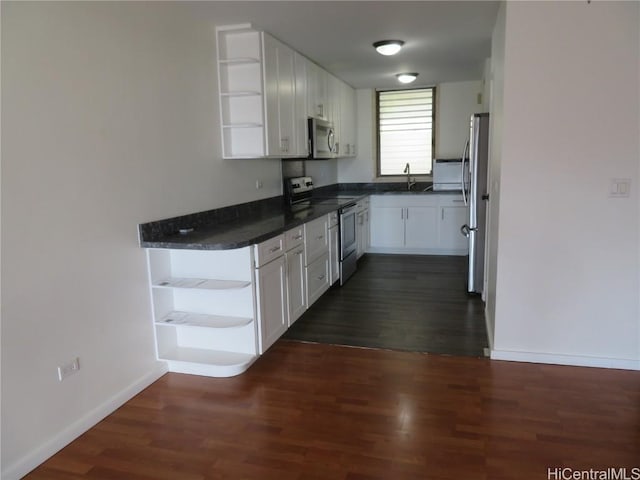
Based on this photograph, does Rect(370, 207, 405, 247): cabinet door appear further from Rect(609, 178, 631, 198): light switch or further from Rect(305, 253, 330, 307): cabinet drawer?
Rect(609, 178, 631, 198): light switch

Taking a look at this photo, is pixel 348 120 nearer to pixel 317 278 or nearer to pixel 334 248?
pixel 334 248

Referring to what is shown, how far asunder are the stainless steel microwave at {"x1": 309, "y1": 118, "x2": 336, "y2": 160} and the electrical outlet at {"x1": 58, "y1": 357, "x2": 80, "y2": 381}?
309 cm

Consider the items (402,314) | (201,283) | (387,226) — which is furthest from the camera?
(387,226)

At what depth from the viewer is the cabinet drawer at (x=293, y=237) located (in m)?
3.45

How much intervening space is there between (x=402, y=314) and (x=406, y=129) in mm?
3583

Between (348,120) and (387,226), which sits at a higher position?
(348,120)

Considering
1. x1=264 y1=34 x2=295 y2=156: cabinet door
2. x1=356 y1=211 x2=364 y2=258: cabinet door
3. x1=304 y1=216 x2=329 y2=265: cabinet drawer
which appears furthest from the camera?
x1=356 y1=211 x2=364 y2=258: cabinet door

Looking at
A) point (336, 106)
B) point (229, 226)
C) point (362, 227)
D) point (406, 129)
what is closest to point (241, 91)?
point (229, 226)

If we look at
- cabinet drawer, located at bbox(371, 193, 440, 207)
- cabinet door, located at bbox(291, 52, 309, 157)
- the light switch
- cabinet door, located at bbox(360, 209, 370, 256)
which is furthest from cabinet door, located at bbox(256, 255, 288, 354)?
cabinet drawer, located at bbox(371, 193, 440, 207)

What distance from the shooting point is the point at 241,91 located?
3.76m

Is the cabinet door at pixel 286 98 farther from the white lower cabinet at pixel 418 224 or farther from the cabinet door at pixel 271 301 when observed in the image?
the white lower cabinet at pixel 418 224

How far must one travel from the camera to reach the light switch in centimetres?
279

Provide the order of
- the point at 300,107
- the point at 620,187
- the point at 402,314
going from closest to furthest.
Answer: the point at 620,187
the point at 402,314
the point at 300,107

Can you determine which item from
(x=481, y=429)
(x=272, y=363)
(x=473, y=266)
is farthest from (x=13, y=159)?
(x=473, y=266)
